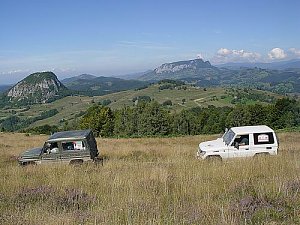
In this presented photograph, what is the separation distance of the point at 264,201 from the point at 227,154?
8402 millimetres

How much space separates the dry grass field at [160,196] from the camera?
4965 mm

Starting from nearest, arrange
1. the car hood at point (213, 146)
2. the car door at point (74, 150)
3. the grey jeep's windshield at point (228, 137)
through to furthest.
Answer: the car door at point (74, 150)
the car hood at point (213, 146)
the grey jeep's windshield at point (228, 137)

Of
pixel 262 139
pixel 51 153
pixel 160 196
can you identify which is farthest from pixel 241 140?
pixel 160 196

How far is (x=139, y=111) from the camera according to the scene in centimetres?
8788

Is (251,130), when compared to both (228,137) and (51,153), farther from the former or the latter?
(51,153)

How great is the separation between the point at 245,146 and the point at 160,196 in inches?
328

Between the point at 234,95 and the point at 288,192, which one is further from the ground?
the point at 288,192

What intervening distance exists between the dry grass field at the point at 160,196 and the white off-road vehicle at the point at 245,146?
13.6ft

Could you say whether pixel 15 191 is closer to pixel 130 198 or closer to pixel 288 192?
pixel 130 198

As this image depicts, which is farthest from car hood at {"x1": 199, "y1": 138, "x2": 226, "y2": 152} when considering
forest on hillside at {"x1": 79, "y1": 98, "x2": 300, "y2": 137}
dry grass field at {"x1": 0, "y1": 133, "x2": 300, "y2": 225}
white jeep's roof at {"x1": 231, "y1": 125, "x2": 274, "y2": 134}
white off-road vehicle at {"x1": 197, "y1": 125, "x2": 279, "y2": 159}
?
forest on hillside at {"x1": 79, "y1": 98, "x2": 300, "y2": 137}

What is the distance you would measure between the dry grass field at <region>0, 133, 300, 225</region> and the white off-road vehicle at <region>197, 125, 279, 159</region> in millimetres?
4142

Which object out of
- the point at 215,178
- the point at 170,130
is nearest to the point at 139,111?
the point at 170,130

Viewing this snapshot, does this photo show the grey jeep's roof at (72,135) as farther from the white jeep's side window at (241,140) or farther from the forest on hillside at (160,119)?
the forest on hillside at (160,119)

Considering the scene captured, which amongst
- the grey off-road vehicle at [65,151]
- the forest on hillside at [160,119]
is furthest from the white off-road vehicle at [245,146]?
the forest on hillside at [160,119]
